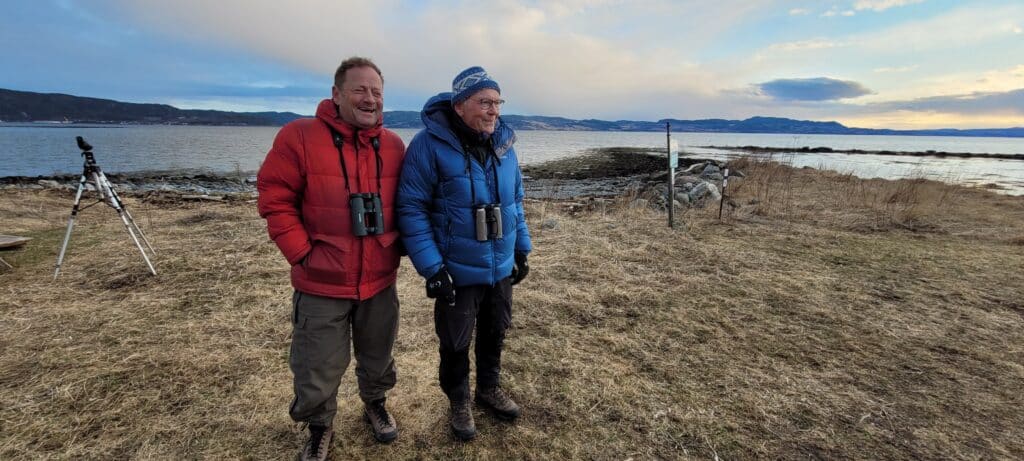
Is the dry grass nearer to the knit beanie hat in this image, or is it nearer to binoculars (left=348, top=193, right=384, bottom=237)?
binoculars (left=348, top=193, right=384, bottom=237)

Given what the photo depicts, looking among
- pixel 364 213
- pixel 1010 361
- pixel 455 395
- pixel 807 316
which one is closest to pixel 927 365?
pixel 1010 361

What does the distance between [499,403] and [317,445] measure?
1155 mm

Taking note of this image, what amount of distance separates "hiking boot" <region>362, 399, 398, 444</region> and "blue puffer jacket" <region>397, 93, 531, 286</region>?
106 centimetres

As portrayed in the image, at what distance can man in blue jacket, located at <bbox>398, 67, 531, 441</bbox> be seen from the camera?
239 cm

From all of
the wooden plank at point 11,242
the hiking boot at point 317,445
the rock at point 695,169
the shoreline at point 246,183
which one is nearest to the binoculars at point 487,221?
the hiking boot at point 317,445

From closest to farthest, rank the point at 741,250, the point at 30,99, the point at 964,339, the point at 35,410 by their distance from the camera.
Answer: the point at 35,410, the point at 964,339, the point at 741,250, the point at 30,99

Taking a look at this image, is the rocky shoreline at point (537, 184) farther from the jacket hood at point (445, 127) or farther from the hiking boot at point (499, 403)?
the jacket hood at point (445, 127)

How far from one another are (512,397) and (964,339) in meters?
4.36

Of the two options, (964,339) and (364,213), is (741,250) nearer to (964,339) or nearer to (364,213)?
(964,339)

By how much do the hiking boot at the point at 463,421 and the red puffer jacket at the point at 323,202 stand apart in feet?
3.32

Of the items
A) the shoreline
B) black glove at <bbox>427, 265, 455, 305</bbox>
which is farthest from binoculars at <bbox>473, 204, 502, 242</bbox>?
the shoreline

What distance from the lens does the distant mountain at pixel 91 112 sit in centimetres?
13488

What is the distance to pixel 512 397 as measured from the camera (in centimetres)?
327

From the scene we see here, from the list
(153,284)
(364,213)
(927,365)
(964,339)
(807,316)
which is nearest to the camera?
(364,213)
